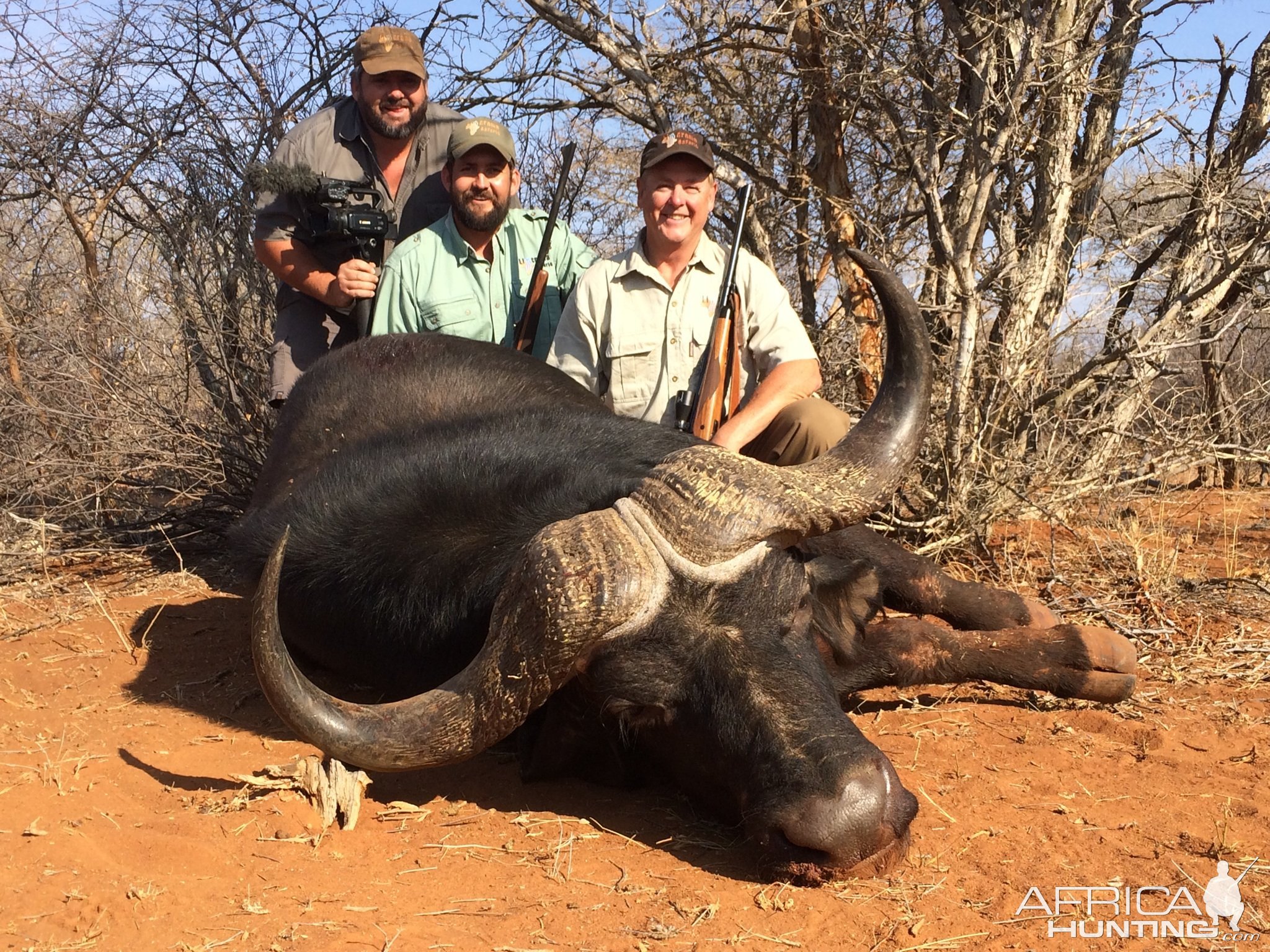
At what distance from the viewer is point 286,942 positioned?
8.07ft

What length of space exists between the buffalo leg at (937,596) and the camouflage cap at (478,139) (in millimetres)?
2544

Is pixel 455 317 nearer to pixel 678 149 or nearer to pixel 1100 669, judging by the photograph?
pixel 678 149

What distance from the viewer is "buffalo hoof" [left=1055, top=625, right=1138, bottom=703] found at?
361 centimetres

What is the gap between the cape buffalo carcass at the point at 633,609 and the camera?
2633 millimetres

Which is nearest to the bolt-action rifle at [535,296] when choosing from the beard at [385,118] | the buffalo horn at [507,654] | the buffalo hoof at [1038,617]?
the beard at [385,118]

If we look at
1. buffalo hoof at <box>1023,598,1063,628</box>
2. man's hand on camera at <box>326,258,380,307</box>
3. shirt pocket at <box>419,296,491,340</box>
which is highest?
man's hand on camera at <box>326,258,380,307</box>

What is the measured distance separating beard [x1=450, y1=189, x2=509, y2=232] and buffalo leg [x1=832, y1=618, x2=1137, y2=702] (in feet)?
9.39

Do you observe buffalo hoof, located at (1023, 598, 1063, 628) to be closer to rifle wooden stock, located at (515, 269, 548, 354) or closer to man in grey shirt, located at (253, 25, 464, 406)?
rifle wooden stock, located at (515, 269, 548, 354)

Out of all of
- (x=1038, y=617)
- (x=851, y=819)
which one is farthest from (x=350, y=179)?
(x=851, y=819)

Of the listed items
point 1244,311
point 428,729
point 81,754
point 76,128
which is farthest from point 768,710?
point 76,128

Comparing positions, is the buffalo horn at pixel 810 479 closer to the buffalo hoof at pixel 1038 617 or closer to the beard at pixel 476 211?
the buffalo hoof at pixel 1038 617
